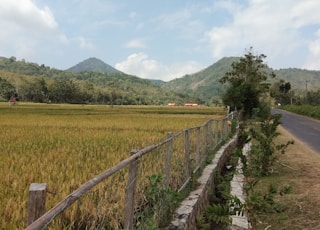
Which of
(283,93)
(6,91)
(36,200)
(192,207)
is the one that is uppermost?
(6,91)

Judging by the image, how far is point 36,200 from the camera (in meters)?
→ 1.72

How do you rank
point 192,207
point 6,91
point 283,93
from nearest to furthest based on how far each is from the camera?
point 192,207
point 6,91
point 283,93

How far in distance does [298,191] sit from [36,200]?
7052 millimetres

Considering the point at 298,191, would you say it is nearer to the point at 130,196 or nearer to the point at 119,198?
the point at 119,198

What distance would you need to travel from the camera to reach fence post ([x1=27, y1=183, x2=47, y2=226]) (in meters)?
1.69

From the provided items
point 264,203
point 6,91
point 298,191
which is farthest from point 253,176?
point 6,91

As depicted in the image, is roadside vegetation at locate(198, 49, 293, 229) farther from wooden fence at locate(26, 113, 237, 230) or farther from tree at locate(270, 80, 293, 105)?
tree at locate(270, 80, 293, 105)

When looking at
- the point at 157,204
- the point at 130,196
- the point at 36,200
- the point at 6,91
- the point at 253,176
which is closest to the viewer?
the point at 36,200

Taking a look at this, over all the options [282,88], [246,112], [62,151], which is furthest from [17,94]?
A: [62,151]

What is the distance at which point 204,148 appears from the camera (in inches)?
356

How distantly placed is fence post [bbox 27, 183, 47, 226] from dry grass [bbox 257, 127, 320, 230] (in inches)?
150

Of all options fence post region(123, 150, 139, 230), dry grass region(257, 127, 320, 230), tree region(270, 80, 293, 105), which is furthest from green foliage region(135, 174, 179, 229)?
tree region(270, 80, 293, 105)

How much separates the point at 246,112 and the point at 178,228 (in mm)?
29011

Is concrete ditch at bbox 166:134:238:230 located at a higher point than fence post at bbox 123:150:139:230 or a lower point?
lower
